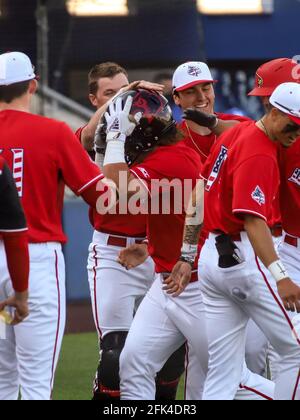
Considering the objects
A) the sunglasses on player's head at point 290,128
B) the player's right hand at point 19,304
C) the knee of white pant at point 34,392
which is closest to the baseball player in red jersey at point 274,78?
the sunglasses on player's head at point 290,128

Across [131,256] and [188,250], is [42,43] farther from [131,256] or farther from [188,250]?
[188,250]

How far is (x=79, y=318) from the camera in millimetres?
13344

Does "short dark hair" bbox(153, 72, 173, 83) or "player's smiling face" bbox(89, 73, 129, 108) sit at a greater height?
"player's smiling face" bbox(89, 73, 129, 108)

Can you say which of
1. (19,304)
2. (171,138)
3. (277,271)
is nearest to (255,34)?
(171,138)

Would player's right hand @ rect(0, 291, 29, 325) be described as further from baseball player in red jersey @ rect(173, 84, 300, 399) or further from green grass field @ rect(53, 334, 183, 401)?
green grass field @ rect(53, 334, 183, 401)

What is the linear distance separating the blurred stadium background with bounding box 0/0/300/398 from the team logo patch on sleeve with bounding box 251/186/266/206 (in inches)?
308

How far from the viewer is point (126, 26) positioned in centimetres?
1719

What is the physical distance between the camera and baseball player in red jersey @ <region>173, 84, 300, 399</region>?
539cm

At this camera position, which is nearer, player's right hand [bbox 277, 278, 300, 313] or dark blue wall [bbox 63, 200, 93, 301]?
player's right hand [bbox 277, 278, 300, 313]

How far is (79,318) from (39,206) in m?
7.97

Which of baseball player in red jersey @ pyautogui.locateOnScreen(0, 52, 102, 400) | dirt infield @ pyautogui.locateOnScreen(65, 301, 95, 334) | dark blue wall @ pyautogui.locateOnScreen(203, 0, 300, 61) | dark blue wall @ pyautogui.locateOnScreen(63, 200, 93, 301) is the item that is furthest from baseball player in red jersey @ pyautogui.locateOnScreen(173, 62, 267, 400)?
dark blue wall @ pyautogui.locateOnScreen(203, 0, 300, 61)
